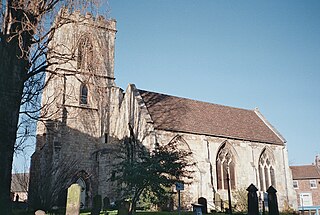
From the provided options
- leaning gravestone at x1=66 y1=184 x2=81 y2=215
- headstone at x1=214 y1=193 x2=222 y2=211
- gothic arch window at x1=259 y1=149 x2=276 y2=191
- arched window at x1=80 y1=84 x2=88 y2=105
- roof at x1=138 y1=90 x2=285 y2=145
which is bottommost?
headstone at x1=214 y1=193 x2=222 y2=211

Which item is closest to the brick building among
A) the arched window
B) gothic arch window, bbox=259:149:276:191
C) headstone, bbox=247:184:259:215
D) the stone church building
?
the stone church building

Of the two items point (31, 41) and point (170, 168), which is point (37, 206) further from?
point (31, 41)

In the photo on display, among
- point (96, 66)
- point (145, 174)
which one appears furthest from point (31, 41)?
point (145, 174)

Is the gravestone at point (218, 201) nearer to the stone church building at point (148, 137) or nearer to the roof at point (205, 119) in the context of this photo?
the stone church building at point (148, 137)

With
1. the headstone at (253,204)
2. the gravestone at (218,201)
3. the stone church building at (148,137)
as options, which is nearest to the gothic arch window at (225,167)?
the stone church building at (148,137)

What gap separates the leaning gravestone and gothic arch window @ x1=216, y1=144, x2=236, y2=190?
16.2 metres

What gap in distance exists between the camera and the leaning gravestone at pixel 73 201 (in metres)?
11.3

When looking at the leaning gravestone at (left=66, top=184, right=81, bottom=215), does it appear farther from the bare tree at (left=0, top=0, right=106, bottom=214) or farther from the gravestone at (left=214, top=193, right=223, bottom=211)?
the gravestone at (left=214, top=193, right=223, bottom=211)

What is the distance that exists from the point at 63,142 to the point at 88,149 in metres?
2.35

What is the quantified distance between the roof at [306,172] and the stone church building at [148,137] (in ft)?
71.1

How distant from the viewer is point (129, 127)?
25.8 m

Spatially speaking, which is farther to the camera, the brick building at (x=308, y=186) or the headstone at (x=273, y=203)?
the brick building at (x=308, y=186)

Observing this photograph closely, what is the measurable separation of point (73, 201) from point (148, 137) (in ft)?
35.7

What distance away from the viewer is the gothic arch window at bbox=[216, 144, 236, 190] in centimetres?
2580
